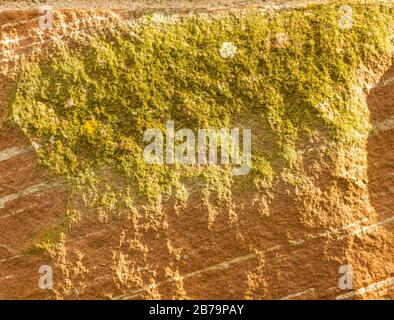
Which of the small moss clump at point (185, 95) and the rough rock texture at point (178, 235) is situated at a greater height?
the small moss clump at point (185, 95)

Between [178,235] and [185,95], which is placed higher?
[185,95]

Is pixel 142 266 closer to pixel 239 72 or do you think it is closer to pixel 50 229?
pixel 50 229

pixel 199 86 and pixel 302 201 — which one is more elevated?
pixel 199 86

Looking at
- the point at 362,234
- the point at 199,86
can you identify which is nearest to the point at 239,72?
the point at 199,86

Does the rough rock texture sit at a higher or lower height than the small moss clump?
lower
